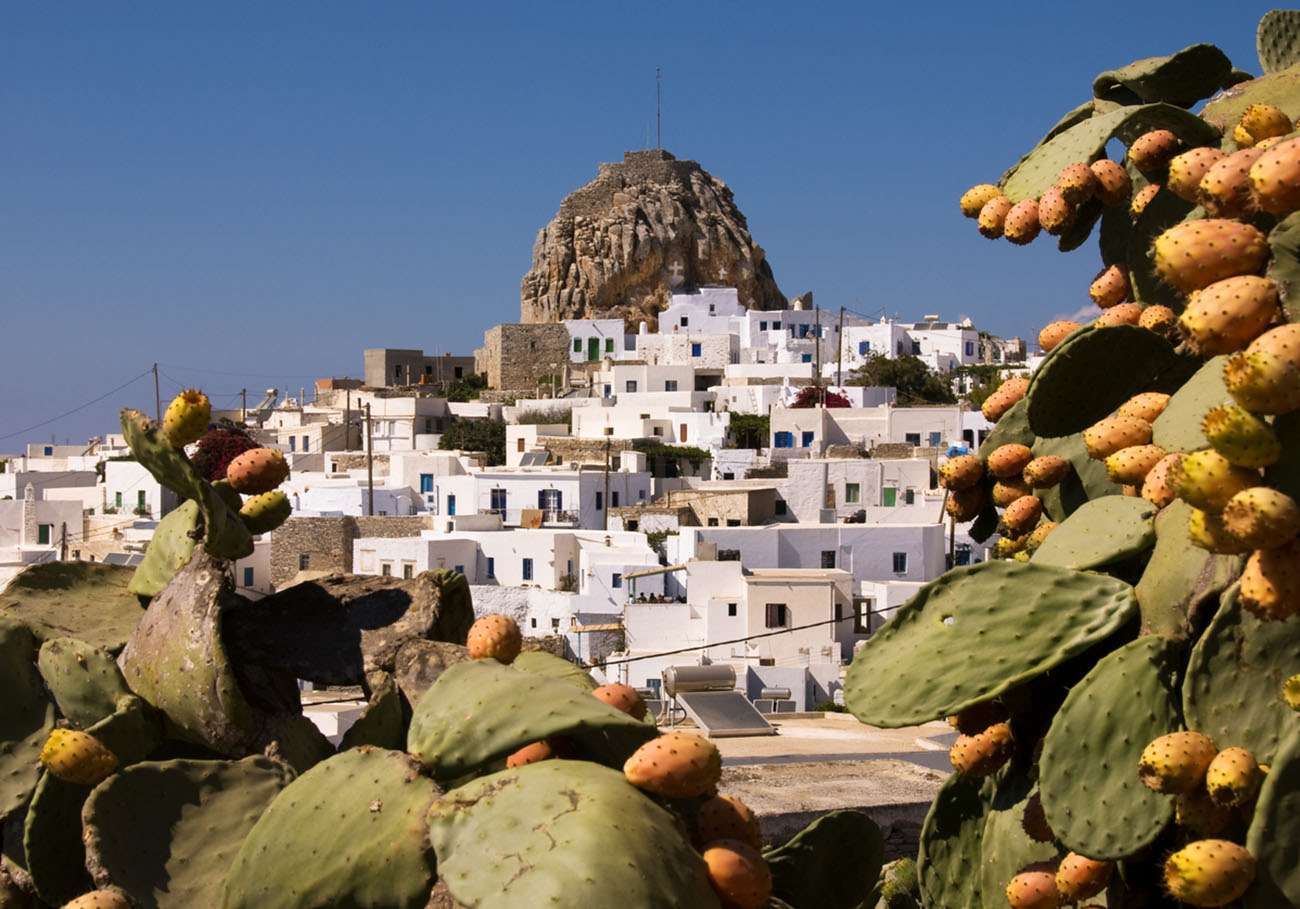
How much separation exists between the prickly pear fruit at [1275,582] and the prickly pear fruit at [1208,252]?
569 mm

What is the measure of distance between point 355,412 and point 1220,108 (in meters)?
46.2

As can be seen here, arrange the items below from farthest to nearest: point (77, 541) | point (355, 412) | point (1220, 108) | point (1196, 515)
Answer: point (355, 412) → point (77, 541) → point (1220, 108) → point (1196, 515)

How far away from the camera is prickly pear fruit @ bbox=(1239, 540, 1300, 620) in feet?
7.48

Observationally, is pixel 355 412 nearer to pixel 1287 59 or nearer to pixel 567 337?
pixel 567 337

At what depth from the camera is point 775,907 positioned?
8.87 feet

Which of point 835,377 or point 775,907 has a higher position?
point 835,377

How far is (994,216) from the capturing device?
3592 millimetres

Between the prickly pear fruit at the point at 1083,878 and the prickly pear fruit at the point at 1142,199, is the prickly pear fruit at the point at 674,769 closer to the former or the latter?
the prickly pear fruit at the point at 1083,878

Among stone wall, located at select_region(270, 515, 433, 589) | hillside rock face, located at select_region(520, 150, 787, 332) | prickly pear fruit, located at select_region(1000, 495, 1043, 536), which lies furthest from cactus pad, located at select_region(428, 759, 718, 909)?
hillside rock face, located at select_region(520, 150, 787, 332)

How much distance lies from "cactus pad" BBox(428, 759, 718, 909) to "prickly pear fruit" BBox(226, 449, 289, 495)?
132 cm

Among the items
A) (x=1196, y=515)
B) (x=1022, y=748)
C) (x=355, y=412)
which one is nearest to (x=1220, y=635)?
(x=1196, y=515)

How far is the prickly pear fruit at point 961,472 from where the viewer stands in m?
3.87

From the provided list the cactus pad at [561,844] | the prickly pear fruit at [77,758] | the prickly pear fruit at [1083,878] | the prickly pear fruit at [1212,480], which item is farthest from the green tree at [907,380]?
the cactus pad at [561,844]

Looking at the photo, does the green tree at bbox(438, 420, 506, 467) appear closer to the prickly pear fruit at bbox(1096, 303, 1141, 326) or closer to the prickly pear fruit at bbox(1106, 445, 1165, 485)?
the prickly pear fruit at bbox(1096, 303, 1141, 326)
